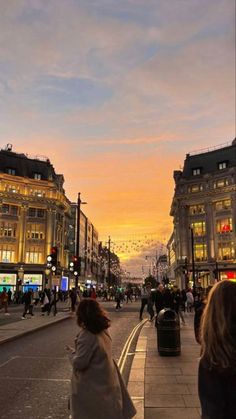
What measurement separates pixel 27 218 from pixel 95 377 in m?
73.1

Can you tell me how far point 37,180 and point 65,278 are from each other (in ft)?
66.5

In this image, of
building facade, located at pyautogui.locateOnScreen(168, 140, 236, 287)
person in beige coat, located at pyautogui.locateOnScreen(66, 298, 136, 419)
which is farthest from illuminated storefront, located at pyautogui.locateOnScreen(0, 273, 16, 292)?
person in beige coat, located at pyautogui.locateOnScreen(66, 298, 136, 419)

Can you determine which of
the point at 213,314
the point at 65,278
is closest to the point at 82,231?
the point at 65,278

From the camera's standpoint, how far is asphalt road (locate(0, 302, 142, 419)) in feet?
21.8

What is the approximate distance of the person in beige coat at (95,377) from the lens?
3635mm

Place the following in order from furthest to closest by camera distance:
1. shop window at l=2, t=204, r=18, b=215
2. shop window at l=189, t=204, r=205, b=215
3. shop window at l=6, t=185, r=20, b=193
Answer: shop window at l=189, t=204, r=205, b=215, shop window at l=6, t=185, r=20, b=193, shop window at l=2, t=204, r=18, b=215

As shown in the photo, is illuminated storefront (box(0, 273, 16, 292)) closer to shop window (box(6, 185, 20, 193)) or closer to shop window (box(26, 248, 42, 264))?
shop window (box(26, 248, 42, 264))

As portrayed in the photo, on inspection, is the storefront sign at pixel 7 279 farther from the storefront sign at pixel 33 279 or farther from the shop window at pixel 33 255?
the shop window at pixel 33 255

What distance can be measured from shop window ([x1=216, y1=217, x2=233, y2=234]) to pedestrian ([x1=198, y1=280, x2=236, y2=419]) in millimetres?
72793

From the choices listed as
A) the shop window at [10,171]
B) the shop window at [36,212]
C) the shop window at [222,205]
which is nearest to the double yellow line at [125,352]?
the shop window at [222,205]

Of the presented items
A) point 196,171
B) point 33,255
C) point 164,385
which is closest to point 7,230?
point 33,255

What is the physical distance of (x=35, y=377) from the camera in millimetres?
9023

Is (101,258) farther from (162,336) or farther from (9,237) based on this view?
(162,336)

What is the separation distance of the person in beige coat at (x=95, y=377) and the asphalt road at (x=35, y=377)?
300 centimetres
